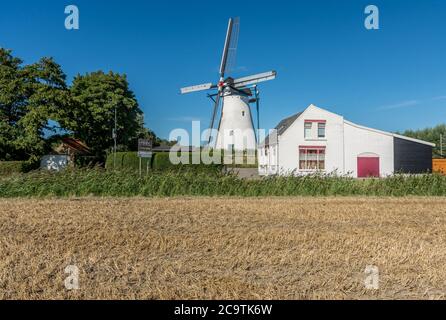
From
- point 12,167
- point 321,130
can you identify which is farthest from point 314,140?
point 12,167

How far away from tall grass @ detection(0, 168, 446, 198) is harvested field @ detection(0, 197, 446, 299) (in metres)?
4.55

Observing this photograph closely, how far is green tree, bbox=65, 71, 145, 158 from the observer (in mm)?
41062

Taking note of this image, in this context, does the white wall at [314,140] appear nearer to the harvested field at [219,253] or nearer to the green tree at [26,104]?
the green tree at [26,104]

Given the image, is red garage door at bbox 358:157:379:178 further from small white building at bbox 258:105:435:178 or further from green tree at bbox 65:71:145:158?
green tree at bbox 65:71:145:158

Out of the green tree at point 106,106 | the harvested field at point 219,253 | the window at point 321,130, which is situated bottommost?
the harvested field at point 219,253

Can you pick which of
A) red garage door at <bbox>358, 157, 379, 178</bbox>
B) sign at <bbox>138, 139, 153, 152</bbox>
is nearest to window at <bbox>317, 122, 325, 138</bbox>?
red garage door at <bbox>358, 157, 379, 178</bbox>

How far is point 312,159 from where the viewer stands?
30797mm

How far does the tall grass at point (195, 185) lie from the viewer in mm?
14312

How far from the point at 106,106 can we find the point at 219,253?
38934mm

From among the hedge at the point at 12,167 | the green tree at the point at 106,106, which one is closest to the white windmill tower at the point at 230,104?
the green tree at the point at 106,106

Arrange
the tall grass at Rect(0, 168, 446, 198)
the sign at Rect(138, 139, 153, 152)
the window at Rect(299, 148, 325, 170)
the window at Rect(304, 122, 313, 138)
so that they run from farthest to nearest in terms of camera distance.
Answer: the window at Rect(299, 148, 325, 170) → the window at Rect(304, 122, 313, 138) → the sign at Rect(138, 139, 153, 152) → the tall grass at Rect(0, 168, 446, 198)

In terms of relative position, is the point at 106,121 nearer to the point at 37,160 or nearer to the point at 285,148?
the point at 37,160
